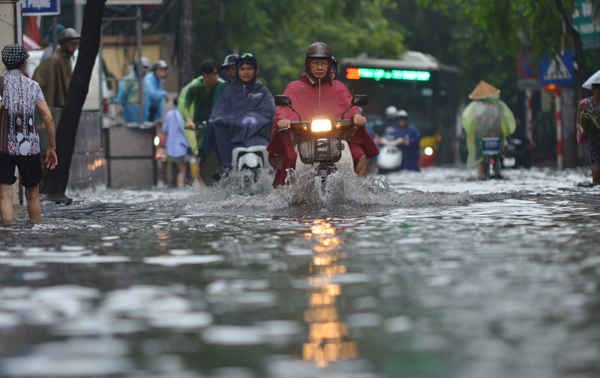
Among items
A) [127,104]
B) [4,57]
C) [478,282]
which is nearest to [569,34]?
[127,104]

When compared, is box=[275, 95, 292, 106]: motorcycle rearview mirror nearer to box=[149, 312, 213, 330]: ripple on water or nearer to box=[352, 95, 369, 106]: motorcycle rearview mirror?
box=[352, 95, 369, 106]: motorcycle rearview mirror

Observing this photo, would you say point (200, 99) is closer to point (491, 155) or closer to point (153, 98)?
point (153, 98)

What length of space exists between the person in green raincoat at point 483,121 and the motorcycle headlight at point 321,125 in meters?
12.8

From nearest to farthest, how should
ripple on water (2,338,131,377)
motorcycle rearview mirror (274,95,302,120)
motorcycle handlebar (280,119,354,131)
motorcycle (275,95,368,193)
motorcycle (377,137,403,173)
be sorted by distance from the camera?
ripple on water (2,338,131,377), motorcycle rearview mirror (274,95,302,120), motorcycle (275,95,368,193), motorcycle handlebar (280,119,354,131), motorcycle (377,137,403,173)

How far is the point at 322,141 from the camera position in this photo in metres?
15.9

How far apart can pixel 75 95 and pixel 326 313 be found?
13674 millimetres

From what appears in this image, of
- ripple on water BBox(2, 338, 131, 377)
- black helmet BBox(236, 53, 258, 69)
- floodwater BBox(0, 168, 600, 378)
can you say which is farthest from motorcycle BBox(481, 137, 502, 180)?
ripple on water BBox(2, 338, 131, 377)

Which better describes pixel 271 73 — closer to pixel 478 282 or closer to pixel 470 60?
pixel 470 60

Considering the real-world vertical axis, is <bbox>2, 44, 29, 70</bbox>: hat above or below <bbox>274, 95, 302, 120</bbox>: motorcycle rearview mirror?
above

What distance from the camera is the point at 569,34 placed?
99.9 ft

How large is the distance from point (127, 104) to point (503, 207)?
14.9m

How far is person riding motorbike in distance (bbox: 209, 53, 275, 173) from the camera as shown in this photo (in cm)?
1933

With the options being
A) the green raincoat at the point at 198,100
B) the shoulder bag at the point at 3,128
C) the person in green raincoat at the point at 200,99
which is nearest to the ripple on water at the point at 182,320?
the shoulder bag at the point at 3,128

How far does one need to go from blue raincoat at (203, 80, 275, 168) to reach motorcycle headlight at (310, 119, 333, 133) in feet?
11.0
